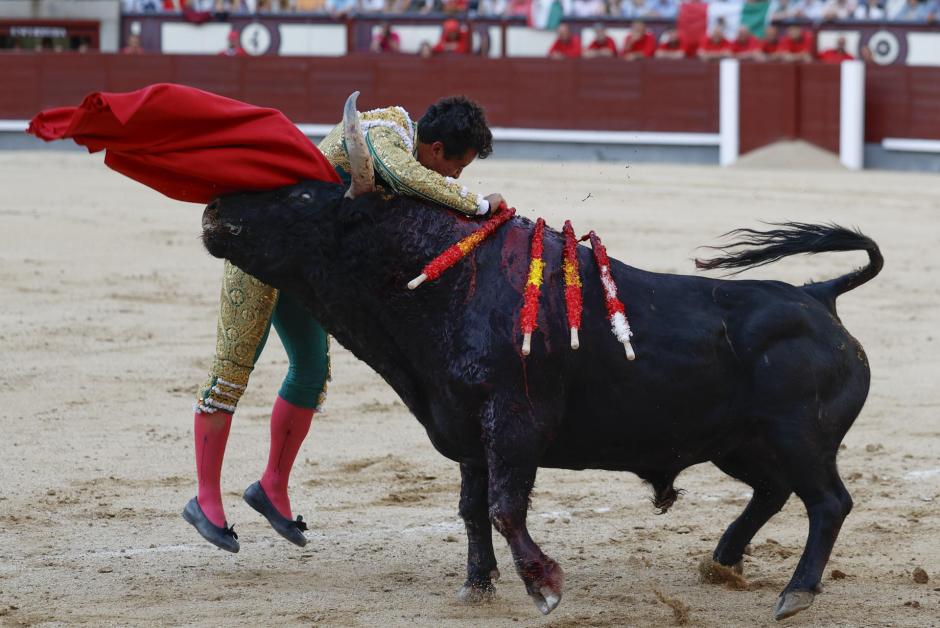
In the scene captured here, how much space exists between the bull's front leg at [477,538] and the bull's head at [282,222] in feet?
1.97

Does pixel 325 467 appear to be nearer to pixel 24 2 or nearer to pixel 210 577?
pixel 210 577

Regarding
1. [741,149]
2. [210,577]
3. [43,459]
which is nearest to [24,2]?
[741,149]

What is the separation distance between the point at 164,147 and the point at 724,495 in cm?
203

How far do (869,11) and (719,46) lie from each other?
173cm

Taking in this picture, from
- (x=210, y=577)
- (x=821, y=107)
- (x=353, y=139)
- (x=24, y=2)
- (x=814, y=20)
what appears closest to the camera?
(x=353, y=139)

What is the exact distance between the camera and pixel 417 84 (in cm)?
1537

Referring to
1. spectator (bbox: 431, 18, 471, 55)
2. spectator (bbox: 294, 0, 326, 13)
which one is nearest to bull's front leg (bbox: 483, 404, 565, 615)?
spectator (bbox: 431, 18, 471, 55)

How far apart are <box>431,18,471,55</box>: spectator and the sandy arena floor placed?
8.72 meters

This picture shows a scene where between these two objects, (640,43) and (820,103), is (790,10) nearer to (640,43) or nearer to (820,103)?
(820,103)

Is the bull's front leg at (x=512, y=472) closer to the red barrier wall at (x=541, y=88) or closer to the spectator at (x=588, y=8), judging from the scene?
the red barrier wall at (x=541, y=88)

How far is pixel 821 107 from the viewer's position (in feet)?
47.6

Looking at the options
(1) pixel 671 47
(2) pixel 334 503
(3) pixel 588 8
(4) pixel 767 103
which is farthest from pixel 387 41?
(2) pixel 334 503

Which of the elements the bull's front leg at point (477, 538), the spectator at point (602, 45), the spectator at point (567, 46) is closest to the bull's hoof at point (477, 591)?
the bull's front leg at point (477, 538)

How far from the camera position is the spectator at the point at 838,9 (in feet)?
50.3
